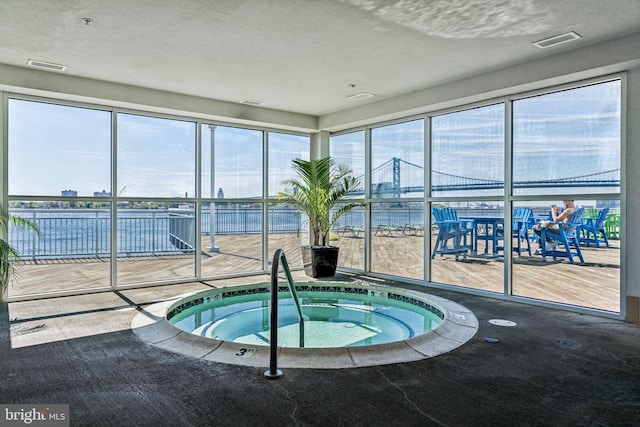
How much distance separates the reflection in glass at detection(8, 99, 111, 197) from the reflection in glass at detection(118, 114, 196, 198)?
23 centimetres

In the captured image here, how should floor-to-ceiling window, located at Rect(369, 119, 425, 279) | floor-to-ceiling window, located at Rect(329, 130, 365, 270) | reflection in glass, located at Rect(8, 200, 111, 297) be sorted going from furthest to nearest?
floor-to-ceiling window, located at Rect(329, 130, 365, 270) < floor-to-ceiling window, located at Rect(369, 119, 425, 279) < reflection in glass, located at Rect(8, 200, 111, 297)

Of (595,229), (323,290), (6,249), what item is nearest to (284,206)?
(323,290)

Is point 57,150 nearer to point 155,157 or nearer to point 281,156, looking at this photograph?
point 155,157

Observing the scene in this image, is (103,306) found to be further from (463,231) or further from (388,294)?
(463,231)

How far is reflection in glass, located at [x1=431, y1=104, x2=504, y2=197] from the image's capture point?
18.4 feet

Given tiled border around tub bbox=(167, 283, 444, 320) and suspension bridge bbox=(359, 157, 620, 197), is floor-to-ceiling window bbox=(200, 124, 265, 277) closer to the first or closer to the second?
tiled border around tub bbox=(167, 283, 444, 320)

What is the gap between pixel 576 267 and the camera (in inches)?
196

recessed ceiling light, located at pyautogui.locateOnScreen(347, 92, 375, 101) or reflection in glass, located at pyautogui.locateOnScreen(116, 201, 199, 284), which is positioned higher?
recessed ceiling light, located at pyautogui.locateOnScreen(347, 92, 375, 101)

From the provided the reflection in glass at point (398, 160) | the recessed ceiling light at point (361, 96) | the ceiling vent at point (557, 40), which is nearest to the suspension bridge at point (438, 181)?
the reflection in glass at point (398, 160)

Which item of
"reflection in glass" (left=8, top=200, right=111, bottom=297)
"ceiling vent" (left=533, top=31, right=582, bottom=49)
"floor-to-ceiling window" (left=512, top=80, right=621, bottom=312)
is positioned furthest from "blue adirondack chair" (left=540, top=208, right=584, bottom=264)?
"reflection in glass" (left=8, top=200, right=111, bottom=297)

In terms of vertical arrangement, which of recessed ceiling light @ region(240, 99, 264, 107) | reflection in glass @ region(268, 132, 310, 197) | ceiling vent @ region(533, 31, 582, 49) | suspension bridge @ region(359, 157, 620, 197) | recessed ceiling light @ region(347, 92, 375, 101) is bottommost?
suspension bridge @ region(359, 157, 620, 197)

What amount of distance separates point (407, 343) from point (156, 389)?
1989mm

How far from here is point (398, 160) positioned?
6961 millimetres

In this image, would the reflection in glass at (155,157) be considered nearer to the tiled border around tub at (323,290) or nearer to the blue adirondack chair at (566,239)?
the tiled border around tub at (323,290)
